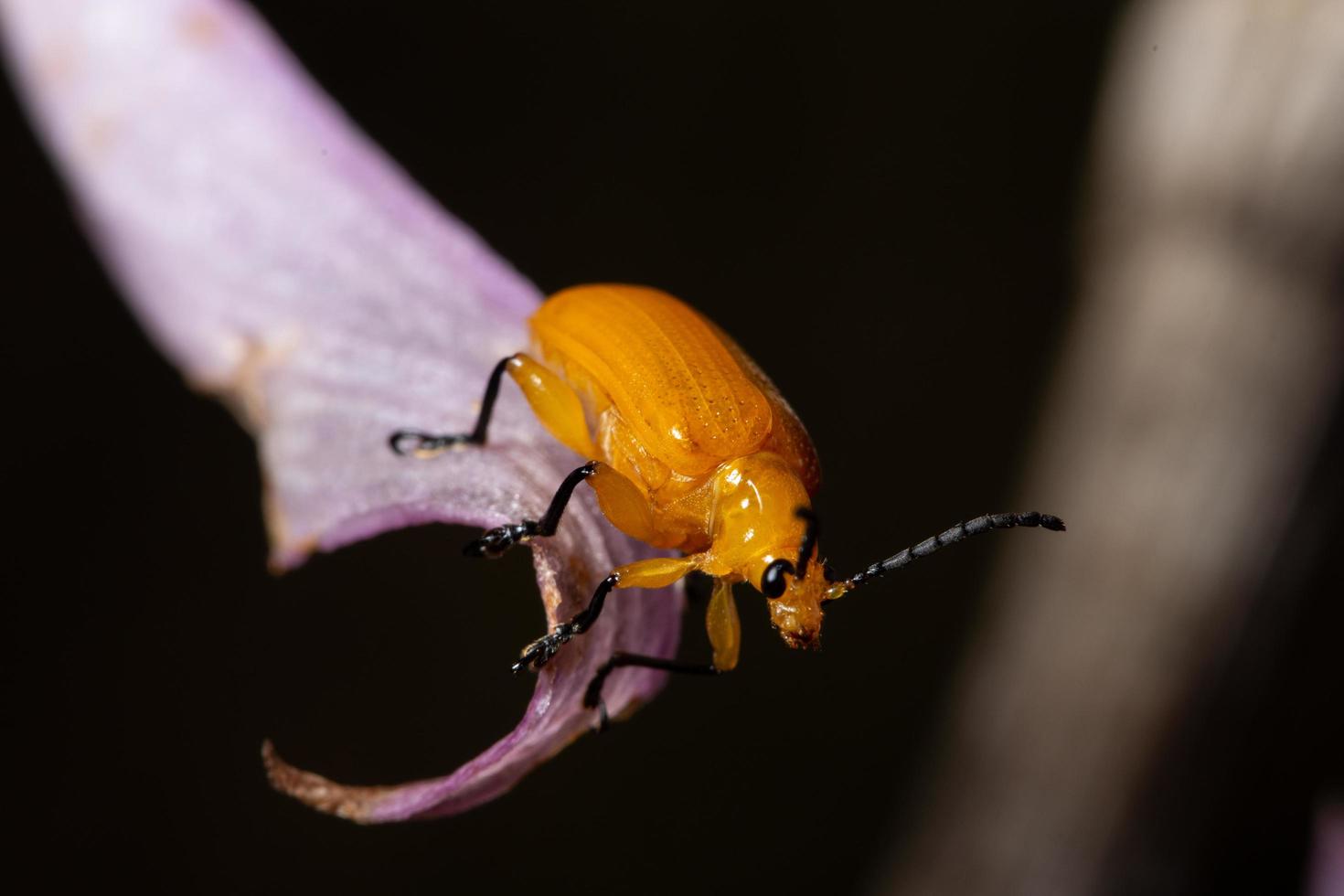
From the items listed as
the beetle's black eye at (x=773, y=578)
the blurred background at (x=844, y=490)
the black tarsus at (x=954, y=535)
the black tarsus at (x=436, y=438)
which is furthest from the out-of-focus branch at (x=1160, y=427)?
the black tarsus at (x=436, y=438)

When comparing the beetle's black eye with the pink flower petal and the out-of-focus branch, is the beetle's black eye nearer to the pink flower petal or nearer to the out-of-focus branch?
the pink flower petal

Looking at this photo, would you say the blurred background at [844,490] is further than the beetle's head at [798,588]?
Yes

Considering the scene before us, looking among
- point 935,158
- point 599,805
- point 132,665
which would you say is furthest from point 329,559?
point 935,158

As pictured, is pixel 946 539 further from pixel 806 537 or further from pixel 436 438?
pixel 436 438

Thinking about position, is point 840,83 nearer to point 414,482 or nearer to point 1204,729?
point 1204,729

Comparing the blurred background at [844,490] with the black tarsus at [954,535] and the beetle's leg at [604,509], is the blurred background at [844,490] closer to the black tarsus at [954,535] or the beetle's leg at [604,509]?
the black tarsus at [954,535]

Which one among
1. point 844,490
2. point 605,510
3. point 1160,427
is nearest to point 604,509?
point 605,510
